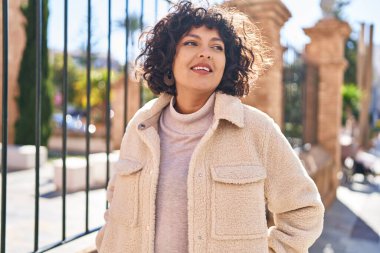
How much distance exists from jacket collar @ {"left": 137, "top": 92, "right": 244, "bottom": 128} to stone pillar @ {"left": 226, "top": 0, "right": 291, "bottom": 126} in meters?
2.41

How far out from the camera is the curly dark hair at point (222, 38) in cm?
168

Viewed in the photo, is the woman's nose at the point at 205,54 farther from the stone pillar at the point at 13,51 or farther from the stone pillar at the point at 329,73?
the stone pillar at the point at 13,51

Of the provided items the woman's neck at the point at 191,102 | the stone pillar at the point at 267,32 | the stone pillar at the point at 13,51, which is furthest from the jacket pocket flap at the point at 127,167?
the stone pillar at the point at 13,51

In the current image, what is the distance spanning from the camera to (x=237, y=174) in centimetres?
146

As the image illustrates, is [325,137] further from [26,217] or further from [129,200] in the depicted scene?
[129,200]

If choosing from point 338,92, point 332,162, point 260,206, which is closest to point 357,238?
point 332,162

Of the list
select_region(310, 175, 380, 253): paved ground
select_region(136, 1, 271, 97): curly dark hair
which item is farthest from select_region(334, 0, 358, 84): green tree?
select_region(136, 1, 271, 97): curly dark hair

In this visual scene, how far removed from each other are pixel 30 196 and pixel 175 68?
553 centimetres

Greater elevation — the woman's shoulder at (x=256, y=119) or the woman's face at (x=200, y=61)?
the woman's face at (x=200, y=61)

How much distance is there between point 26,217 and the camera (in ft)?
16.4

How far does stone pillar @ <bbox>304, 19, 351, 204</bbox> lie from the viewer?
7.89m

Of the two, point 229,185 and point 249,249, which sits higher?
point 229,185

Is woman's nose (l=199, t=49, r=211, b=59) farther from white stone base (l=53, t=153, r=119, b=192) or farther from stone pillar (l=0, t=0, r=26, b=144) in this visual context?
stone pillar (l=0, t=0, r=26, b=144)

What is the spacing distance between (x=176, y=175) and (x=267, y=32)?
2960mm
